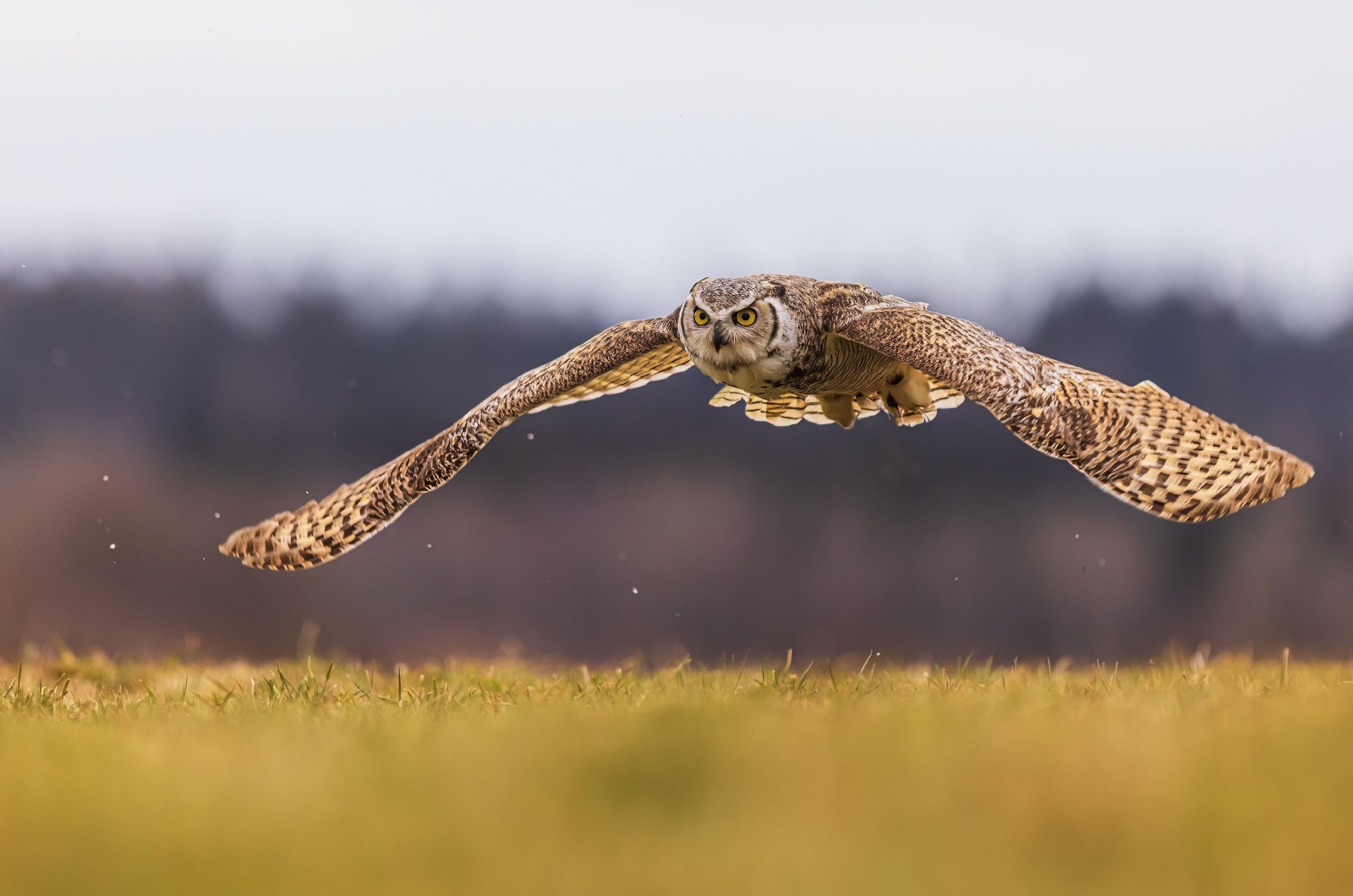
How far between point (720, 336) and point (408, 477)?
1838 mm

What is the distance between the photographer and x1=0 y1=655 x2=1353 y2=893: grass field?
211 centimetres

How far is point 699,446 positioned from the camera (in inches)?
862

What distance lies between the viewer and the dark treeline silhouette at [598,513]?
20078mm

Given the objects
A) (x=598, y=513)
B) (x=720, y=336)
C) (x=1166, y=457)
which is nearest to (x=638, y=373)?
(x=720, y=336)

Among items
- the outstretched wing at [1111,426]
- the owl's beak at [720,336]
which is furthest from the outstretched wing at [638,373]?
the outstretched wing at [1111,426]

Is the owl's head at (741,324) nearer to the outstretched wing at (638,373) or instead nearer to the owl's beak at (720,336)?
the owl's beak at (720,336)

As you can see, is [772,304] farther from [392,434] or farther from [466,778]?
[392,434]

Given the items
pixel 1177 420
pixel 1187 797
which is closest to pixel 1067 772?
pixel 1187 797

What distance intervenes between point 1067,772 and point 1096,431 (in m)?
3.27

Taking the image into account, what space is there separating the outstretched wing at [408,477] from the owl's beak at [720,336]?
503mm

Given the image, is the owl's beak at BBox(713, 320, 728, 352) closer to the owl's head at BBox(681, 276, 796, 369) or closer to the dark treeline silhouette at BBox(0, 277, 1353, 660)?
the owl's head at BBox(681, 276, 796, 369)

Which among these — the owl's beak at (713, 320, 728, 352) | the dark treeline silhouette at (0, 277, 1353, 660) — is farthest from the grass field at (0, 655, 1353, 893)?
the dark treeline silhouette at (0, 277, 1353, 660)

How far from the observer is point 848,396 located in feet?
23.8

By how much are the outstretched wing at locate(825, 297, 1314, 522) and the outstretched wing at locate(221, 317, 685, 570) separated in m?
1.60
